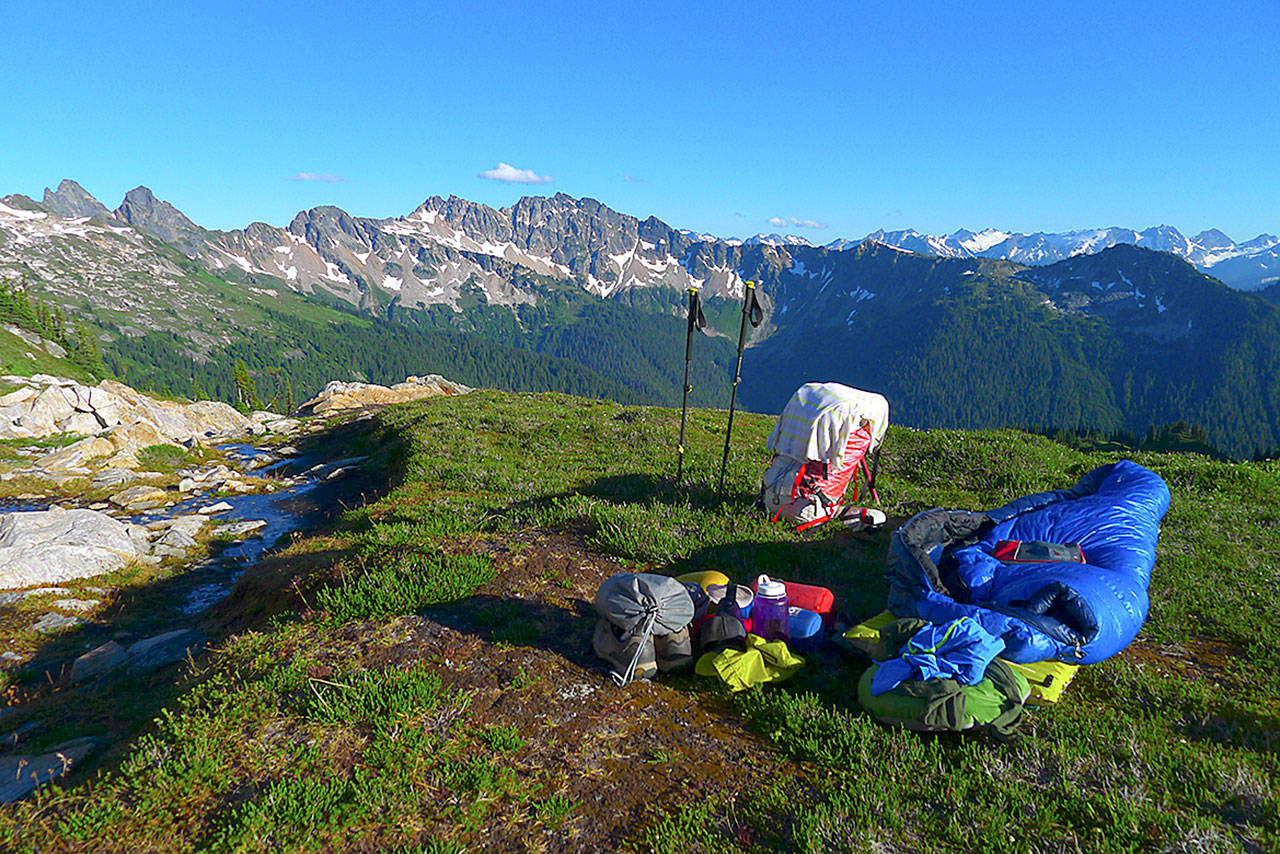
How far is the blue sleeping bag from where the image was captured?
5.69 metres

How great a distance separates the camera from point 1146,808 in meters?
4.16

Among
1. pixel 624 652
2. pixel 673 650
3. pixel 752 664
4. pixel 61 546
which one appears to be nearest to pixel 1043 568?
pixel 752 664

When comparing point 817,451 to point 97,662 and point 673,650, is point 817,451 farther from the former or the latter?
point 97,662

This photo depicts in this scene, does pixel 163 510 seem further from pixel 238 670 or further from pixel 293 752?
pixel 293 752

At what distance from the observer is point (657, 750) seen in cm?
535

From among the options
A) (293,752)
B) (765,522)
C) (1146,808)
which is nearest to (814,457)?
(765,522)

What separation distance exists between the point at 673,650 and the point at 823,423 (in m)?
5.78

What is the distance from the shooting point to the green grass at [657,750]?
4285mm

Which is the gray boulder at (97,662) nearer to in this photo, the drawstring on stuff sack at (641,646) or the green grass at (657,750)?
the green grass at (657,750)

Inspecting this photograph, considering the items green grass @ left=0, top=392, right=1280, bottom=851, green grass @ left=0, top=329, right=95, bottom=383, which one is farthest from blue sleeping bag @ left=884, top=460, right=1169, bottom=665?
green grass @ left=0, top=329, right=95, bottom=383

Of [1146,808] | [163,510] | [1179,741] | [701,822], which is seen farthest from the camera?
[163,510]

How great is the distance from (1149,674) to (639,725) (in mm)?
5573

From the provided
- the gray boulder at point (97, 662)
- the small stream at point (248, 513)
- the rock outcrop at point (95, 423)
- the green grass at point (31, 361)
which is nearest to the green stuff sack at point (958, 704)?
the gray boulder at point (97, 662)

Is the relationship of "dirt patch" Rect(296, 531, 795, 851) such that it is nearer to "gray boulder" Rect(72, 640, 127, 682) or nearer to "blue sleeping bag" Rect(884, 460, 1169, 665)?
"blue sleeping bag" Rect(884, 460, 1169, 665)
